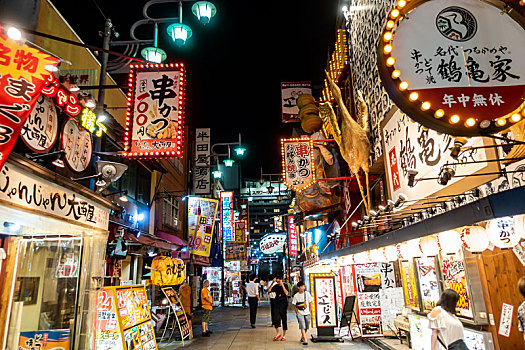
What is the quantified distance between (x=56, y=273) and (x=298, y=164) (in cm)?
1018

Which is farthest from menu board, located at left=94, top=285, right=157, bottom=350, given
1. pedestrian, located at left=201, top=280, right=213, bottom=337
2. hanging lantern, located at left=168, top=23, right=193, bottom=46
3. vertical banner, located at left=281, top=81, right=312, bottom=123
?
vertical banner, located at left=281, top=81, right=312, bottom=123

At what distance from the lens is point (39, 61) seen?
4.44 metres

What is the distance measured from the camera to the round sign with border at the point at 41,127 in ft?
17.9

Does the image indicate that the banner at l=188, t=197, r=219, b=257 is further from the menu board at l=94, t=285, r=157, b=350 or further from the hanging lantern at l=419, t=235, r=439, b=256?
the hanging lantern at l=419, t=235, r=439, b=256

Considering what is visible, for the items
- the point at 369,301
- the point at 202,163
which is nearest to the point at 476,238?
the point at 369,301

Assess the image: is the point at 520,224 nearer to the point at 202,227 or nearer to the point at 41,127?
the point at 41,127

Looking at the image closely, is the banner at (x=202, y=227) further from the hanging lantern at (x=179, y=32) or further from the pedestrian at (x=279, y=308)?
the hanging lantern at (x=179, y=32)

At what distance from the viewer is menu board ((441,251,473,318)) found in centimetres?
715

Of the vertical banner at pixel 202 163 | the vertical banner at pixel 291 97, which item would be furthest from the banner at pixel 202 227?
the vertical banner at pixel 291 97

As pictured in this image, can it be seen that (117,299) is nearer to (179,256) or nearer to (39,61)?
(39,61)

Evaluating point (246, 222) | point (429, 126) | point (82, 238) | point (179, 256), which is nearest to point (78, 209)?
point (82, 238)

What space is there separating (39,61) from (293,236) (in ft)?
99.3

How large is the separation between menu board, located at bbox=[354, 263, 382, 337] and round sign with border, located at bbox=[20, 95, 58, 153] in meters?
10.4

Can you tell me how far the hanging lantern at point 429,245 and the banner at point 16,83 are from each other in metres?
6.54
